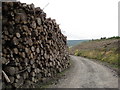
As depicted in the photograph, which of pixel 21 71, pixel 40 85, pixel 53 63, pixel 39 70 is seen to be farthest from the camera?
pixel 53 63

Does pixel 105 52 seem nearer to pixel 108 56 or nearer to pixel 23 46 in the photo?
pixel 108 56

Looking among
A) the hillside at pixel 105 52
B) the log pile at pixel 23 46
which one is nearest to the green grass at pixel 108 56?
the hillside at pixel 105 52

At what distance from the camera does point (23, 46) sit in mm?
12391

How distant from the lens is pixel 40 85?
42.7 ft

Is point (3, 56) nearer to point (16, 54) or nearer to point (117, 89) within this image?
point (16, 54)

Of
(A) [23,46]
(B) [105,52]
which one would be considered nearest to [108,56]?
(B) [105,52]

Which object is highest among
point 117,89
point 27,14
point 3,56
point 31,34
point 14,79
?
point 27,14

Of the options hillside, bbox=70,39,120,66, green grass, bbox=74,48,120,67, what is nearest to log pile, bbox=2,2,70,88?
green grass, bbox=74,48,120,67

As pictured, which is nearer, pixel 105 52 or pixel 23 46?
pixel 23 46

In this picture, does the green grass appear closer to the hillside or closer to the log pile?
the hillside

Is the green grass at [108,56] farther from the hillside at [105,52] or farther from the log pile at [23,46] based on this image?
the log pile at [23,46]

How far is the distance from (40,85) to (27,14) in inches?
170

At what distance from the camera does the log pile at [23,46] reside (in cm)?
1141

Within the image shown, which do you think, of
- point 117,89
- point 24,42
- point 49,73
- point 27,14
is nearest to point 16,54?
point 24,42
